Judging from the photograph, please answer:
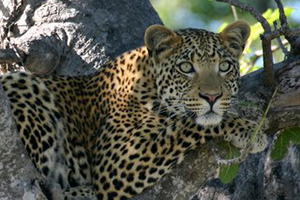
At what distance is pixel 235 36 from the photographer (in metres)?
7.29

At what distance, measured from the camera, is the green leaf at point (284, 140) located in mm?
6152

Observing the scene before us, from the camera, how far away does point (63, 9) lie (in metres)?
8.42

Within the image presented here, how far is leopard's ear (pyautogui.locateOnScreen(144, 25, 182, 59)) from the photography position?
7.20 meters

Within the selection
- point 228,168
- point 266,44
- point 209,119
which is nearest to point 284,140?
point 228,168

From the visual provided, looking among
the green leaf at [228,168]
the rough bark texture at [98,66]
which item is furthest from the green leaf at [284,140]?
the green leaf at [228,168]

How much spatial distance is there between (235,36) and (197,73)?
54 centimetres

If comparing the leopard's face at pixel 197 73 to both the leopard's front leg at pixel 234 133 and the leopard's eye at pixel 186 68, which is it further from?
the leopard's front leg at pixel 234 133

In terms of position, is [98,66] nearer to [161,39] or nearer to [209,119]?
[161,39]

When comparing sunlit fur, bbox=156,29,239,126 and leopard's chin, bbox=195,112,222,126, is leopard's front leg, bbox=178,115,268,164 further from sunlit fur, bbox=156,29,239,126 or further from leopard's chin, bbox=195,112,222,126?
sunlit fur, bbox=156,29,239,126

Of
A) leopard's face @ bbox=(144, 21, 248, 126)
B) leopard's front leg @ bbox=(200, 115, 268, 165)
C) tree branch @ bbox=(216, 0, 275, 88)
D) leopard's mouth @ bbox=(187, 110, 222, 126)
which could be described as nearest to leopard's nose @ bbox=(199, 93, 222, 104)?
leopard's face @ bbox=(144, 21, 248, 126)

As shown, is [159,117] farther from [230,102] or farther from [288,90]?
[288,90]

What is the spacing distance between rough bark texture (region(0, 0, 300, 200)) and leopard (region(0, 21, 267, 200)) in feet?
0.70

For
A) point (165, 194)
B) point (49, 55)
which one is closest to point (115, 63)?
point (49, 55)

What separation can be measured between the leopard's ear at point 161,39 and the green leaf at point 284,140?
4.52ft
